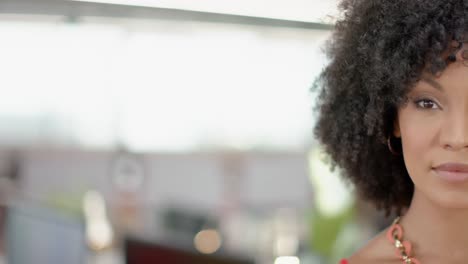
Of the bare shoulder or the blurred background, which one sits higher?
the blurred background

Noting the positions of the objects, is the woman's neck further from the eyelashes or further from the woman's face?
the eyelashes

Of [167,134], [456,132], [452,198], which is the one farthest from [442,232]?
[167,134]

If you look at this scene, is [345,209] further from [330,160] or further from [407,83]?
[407,83]

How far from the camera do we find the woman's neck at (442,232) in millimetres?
1200

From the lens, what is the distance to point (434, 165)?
3.67 ft

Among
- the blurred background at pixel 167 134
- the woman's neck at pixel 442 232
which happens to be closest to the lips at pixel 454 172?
the woman's neck at pixel 442 232

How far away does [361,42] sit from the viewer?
1197 millimetres

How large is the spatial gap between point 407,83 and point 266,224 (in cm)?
374

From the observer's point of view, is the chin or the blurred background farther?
the blurred background

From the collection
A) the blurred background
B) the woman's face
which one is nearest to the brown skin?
the woman's face

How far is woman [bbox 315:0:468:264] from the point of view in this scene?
43.2 inches

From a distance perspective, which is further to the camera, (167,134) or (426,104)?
(167,134)

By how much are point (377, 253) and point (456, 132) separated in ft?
0.93

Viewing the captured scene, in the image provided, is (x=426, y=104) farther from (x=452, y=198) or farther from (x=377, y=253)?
(x=377, y=253)
